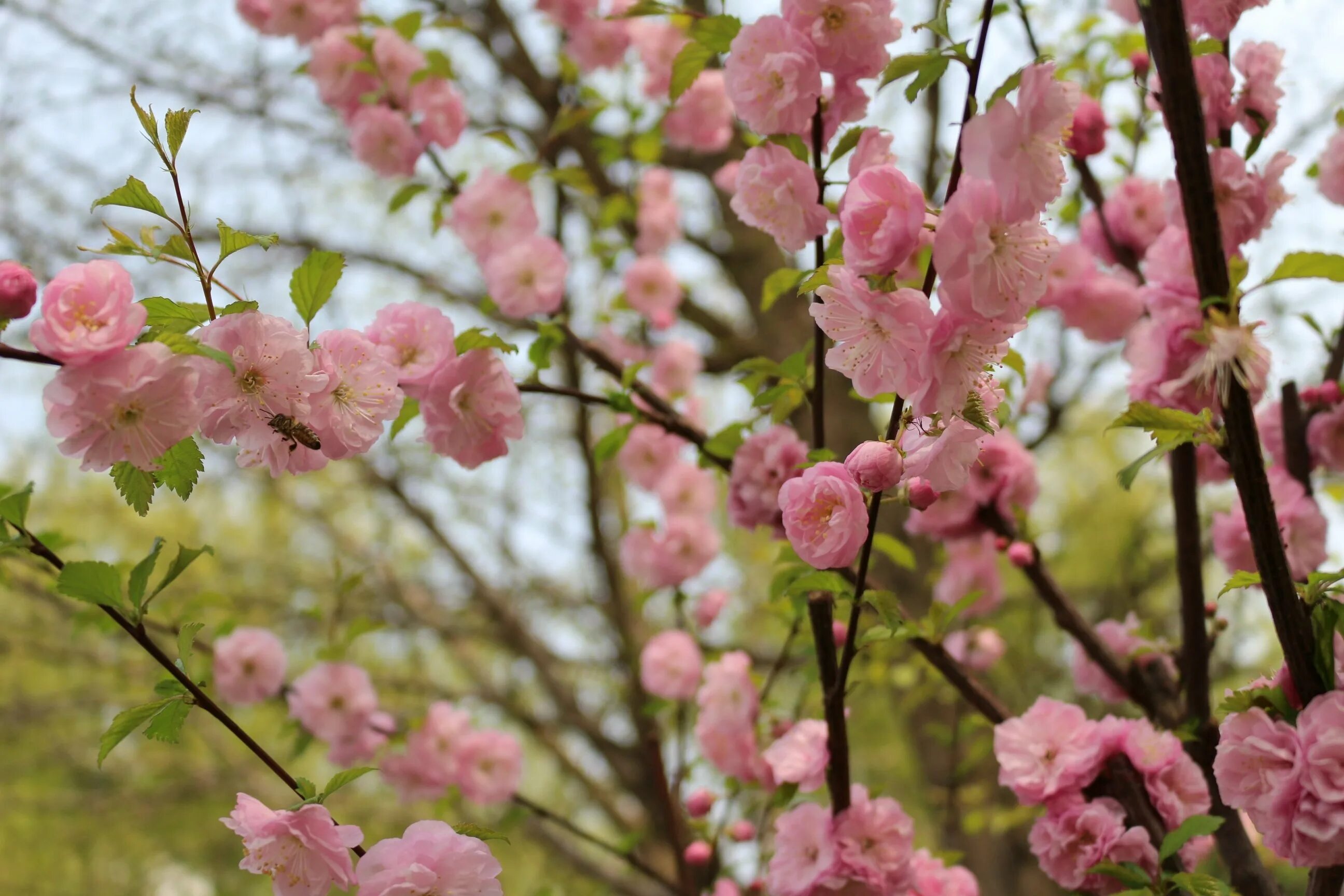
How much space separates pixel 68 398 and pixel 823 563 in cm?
73

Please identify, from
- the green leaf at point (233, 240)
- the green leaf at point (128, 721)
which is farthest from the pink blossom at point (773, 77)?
the green leaf at point (128, 721)

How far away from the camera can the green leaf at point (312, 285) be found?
1089 millimetres

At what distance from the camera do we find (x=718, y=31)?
1.32m

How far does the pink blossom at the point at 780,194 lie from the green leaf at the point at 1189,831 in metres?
0.82

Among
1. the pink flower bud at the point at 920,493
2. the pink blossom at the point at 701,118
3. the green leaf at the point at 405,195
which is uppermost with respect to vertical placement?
the pink blossom at the point at 701,118

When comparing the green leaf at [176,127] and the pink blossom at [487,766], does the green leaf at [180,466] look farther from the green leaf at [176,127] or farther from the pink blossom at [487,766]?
the pink blossom at [487,766]

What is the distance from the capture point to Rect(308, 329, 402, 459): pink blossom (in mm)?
1054

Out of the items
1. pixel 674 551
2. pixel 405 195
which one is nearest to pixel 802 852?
pixel 674 551

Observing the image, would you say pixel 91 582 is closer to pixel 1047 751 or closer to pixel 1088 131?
pixel 1047 751

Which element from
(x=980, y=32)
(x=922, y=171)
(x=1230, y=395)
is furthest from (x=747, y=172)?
(x=922, y=171)

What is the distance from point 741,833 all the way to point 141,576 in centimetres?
139

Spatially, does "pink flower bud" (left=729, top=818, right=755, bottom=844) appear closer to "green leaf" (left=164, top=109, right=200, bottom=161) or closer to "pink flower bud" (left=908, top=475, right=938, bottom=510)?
"pink flower bud" (left=908, top=475, right=938, bottom=510)

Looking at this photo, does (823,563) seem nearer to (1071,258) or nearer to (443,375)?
(443,375)

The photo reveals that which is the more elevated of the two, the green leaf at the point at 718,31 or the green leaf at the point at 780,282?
the green leaf at the point at 718,31
